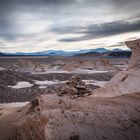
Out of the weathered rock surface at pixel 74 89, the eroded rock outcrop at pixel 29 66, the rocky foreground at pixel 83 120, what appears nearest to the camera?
the rocky foreground at pixel 83 120

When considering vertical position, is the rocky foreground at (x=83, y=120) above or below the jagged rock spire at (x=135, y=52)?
below

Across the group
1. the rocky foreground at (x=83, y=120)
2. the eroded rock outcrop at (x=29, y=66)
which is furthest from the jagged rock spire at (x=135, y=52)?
the eroded rock outcrop at (x=29, y=66)

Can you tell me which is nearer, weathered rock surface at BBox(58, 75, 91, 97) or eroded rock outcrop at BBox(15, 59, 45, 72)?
weathered rock surface at BBox(58, 75, 91, 97)

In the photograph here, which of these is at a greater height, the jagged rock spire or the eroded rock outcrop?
the jagged rock spire

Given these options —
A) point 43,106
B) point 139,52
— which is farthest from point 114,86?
point 43,106

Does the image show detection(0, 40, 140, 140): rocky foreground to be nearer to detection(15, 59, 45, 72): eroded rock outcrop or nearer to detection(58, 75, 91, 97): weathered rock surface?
detection(58, 75, 91, 97): weathered rock surface

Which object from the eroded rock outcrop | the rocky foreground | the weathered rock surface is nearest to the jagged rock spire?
the rocky foreground

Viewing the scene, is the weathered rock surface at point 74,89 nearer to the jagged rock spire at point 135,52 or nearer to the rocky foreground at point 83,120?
the rocky foreground at point 83,120

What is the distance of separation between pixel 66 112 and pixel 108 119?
872 millimetres

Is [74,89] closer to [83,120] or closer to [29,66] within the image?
[83,120]

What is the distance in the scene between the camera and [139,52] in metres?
6.68

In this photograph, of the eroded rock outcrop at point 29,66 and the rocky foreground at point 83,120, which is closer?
the rocky foreground at point 83,120

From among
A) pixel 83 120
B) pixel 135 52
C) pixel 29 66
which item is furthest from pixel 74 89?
pixel 29 66

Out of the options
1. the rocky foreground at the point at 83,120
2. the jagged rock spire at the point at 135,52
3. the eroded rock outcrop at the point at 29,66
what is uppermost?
the jagged rock spire at the point at 135,52
